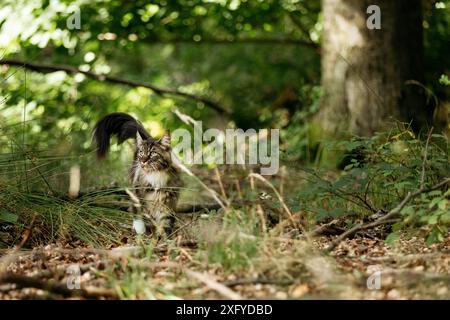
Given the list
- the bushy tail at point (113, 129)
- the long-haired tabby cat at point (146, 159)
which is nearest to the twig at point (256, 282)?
the long-haired tabby cat at point (146, 159)

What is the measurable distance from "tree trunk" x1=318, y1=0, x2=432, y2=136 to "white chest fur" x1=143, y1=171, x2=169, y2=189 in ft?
7.14

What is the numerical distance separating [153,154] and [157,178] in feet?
0.63

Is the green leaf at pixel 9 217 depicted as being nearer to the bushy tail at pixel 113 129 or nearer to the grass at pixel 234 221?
the grass at pixel 234 221

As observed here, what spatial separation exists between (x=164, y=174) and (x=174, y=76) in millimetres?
6536

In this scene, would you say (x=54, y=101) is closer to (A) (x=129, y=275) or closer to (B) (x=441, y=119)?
(B) (x=441, y=119)

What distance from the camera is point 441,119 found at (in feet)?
23.2

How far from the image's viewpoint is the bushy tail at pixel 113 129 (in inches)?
217

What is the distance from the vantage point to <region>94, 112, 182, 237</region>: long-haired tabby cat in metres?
5.30

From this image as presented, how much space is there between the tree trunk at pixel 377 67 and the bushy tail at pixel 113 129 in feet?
7.33

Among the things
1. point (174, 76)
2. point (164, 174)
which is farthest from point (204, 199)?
point (174, 76)

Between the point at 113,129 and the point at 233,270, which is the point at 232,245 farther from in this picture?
the point at 113,129

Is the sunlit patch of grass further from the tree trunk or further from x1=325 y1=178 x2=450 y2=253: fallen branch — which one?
the tree trunk

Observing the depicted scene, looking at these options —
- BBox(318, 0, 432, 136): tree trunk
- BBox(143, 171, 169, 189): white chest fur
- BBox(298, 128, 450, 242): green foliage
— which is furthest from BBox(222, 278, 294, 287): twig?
BBox(318, 0, 432, 136): tree trunk

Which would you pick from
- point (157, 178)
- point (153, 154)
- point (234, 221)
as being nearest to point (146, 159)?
point (153, 154)
